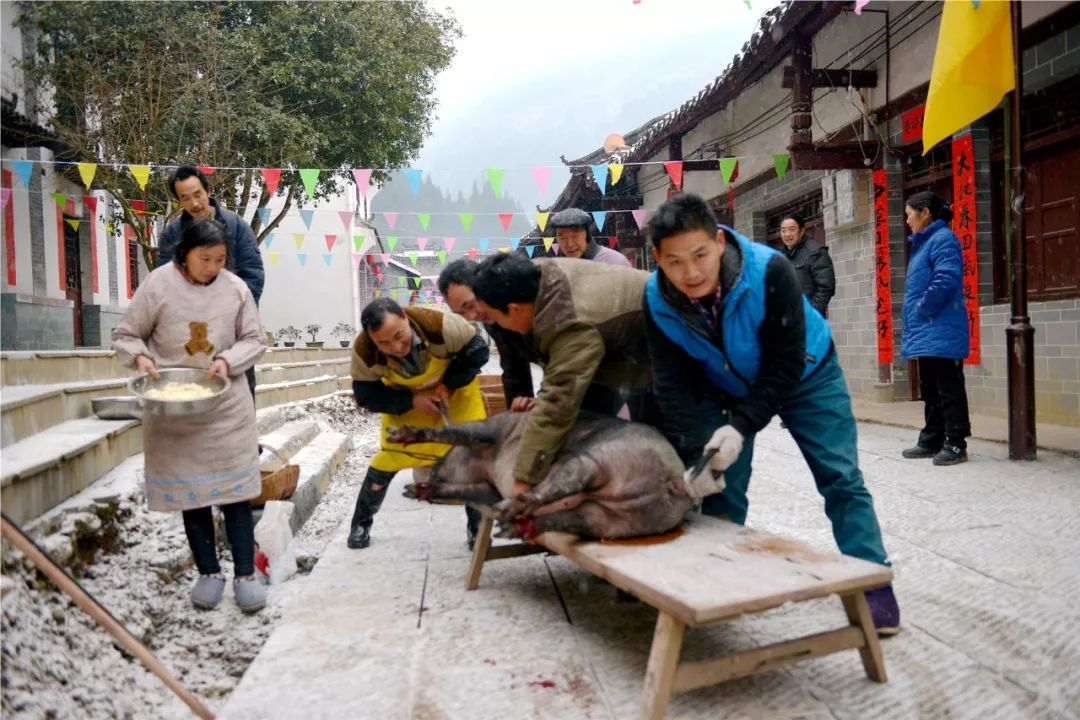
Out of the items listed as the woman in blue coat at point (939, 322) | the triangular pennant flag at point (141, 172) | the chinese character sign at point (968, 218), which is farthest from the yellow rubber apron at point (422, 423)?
the triangular pennant flag at point (141, 172)

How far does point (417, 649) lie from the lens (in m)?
2.66

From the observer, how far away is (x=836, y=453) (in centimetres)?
260

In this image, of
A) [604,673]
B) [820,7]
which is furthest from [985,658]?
[820,7]

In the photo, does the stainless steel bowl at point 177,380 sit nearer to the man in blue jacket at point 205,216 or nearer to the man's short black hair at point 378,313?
the man in blue jacket at point 205,216

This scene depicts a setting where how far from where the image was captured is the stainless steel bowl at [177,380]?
9.46 ft

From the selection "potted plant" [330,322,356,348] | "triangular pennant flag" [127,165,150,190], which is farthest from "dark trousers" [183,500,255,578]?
"potted plant" [330,322,356,348]

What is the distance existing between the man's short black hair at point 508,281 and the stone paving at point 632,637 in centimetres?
124

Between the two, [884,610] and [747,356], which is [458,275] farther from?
[884,610]

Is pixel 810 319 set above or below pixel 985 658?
above

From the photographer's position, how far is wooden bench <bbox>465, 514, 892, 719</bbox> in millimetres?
1925

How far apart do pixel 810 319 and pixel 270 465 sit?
3.34 meters

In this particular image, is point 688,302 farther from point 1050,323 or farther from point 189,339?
point 1050,323

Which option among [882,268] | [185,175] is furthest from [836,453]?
[882,268]

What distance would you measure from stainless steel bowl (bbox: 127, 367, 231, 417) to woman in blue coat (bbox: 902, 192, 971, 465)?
4365 mm
